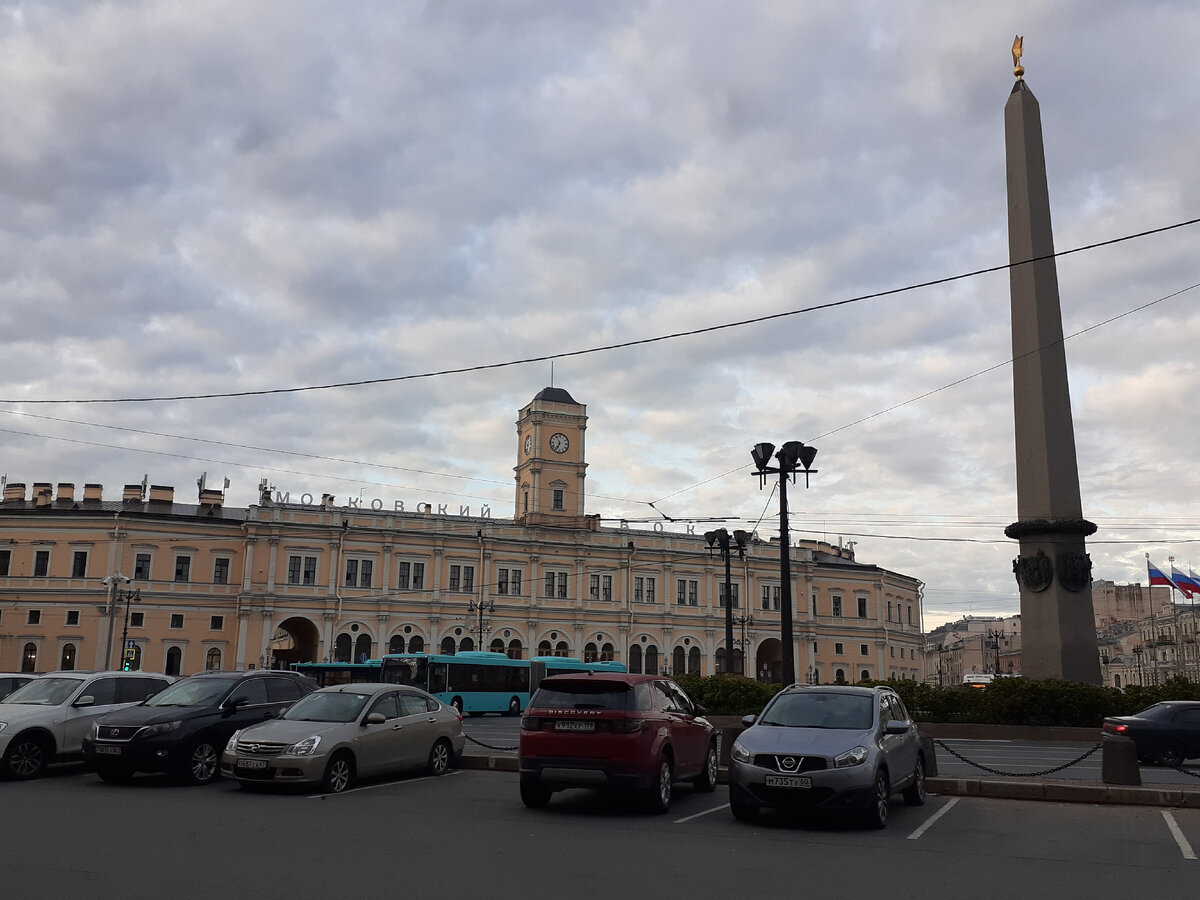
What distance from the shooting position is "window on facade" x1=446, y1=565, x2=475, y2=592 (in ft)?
220

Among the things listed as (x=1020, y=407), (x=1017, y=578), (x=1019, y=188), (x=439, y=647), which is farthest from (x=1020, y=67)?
(x=439, y=647)

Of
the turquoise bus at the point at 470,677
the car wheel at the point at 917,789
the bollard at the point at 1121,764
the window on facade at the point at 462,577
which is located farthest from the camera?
the window on facade at the point at 462,577

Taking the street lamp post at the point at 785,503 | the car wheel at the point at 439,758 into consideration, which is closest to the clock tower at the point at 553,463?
the street lamp post at the point at 785,503

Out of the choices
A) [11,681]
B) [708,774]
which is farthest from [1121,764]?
[11,681]

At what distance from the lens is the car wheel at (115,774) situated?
44.8 feet

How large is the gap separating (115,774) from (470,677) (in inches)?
1219

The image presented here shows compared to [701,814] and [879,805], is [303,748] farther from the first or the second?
[879,805]

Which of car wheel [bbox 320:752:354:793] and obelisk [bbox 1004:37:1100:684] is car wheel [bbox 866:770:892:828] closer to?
car wheel [bbox 320:752:354:793]

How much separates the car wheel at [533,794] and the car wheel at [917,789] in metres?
4.50

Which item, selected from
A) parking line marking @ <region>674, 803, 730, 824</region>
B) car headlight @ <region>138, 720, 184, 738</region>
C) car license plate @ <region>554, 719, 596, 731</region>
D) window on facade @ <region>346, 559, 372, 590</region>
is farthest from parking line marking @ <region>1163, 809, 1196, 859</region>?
window on facade @ <region>346, 559, 372, 590</region>

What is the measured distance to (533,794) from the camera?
39.0 feet

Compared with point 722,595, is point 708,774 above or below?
below

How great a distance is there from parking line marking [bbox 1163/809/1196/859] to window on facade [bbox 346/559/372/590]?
185ft

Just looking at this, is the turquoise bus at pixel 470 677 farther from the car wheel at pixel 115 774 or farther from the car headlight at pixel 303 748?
the car headlight at pixel 303 748
